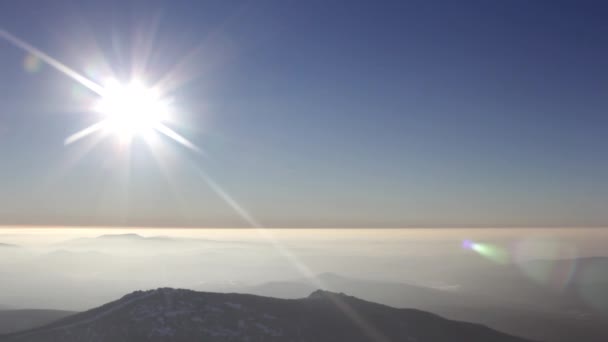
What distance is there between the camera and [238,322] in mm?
56438

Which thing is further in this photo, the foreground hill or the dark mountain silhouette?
the dark mountain silhouette

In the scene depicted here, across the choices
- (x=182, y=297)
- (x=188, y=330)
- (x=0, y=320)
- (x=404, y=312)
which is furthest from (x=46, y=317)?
(x=404, y=312)

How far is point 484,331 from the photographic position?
7994cm

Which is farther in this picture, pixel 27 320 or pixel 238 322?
pixel 27 320

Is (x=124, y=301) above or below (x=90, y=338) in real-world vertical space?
above

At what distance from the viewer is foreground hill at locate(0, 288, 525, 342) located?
51625 millimetres

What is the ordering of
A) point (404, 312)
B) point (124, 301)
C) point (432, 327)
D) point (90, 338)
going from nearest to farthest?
point (90, 338), point (124, 301), point (432, 327), point (404, 312)

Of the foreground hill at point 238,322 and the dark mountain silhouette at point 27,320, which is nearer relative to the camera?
the foreground hill at point 238,322

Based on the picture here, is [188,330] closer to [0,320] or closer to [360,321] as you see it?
[360,321]

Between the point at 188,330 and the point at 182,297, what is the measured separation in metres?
9.04

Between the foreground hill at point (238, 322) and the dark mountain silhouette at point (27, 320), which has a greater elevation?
the dark mountain silhouette at point (27, 320)

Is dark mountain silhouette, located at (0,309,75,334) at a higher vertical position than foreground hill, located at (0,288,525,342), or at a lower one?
higher

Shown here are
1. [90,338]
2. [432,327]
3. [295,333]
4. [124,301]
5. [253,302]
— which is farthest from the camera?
[432,327]

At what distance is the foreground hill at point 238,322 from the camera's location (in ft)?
169
